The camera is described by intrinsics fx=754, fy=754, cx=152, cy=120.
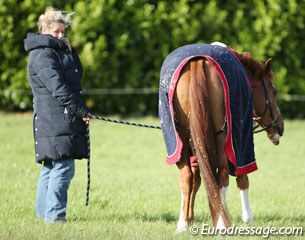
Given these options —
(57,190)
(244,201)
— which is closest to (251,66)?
(244,201)

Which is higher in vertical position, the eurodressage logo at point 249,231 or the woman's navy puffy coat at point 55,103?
the woman's navy puffy coat at point 55,103

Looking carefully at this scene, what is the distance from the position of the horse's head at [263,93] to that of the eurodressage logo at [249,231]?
1557 mm

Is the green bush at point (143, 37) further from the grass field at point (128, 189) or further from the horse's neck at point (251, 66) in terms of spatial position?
the horse's neck at point (251, 66)

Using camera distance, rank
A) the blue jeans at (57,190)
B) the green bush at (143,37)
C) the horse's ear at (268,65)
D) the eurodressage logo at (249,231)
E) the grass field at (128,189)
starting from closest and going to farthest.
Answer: the eurodressage logo at (249,231) → the grass field at (128,189) → the blue jeans at (57,190) → the horse's ear at (268,65) → the green bush at (143,37)

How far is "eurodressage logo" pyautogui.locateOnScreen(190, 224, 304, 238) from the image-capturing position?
20.2 ft

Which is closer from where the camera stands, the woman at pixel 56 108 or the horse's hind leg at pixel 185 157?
the horse's hind leg at pixel 185 157

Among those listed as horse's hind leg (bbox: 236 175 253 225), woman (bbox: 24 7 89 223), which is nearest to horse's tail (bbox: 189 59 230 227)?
horse's hind leg (bbox: 236 175 253 225)

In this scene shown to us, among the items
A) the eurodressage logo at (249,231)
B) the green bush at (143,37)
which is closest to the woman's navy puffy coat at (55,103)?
the eurodressage logo at (249,231)

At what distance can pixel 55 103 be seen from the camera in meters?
6.89

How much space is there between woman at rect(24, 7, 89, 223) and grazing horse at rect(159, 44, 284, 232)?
2.77 feet

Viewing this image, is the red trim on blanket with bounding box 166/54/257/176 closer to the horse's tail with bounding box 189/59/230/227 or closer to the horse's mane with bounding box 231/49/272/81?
the horse's tail with bounding box 189/59/230/227

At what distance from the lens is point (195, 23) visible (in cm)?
1527

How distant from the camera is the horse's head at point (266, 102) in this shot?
7688mm

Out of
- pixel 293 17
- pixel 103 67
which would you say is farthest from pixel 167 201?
pixel 293 17
